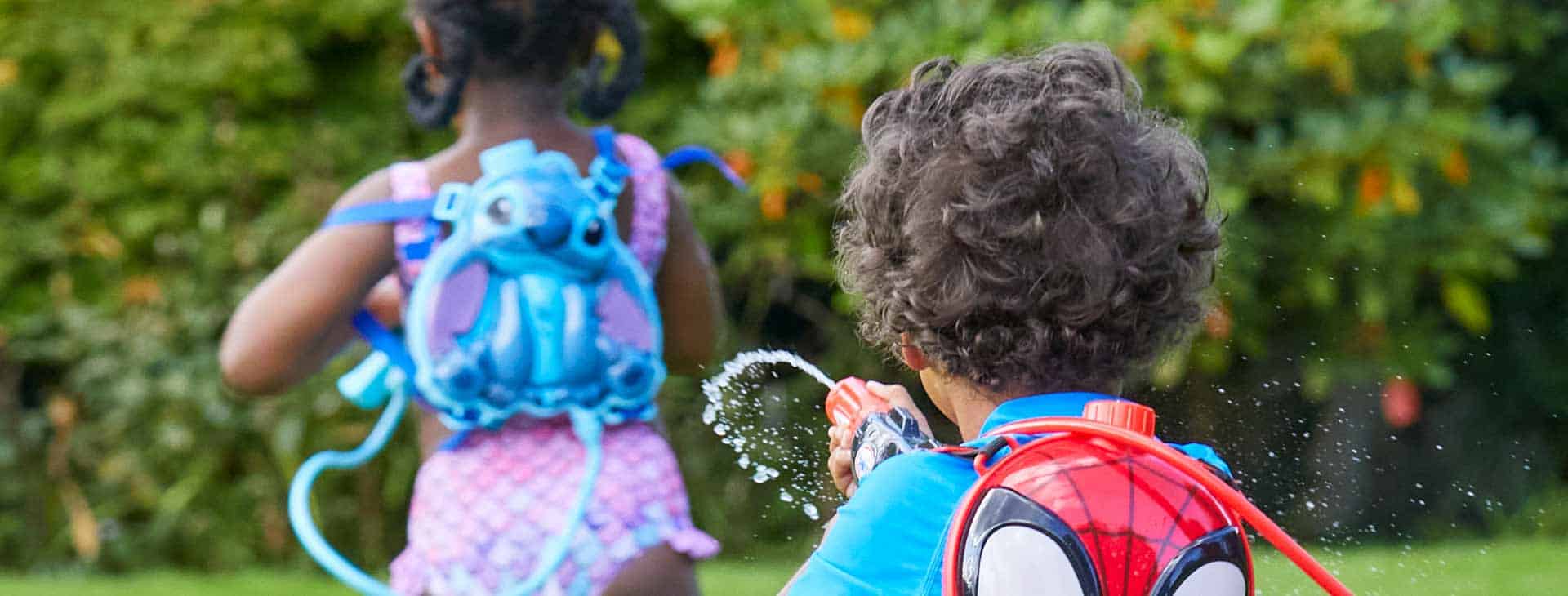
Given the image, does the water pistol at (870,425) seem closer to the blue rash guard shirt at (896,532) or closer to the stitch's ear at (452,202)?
the blue rash guard shirt at (896,532)

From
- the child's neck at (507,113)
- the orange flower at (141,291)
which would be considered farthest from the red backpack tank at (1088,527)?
the orange flower at (141,291)

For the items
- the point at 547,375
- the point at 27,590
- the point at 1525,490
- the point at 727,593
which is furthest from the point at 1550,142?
the point at 27,590

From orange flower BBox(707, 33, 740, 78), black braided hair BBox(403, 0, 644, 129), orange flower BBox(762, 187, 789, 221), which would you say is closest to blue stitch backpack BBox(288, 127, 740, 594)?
black braided hair BBox(403, 0, 644, 129)

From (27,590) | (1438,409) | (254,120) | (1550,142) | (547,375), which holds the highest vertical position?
(547,375)

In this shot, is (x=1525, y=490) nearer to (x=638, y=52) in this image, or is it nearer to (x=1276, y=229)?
(x=1276, y=229)

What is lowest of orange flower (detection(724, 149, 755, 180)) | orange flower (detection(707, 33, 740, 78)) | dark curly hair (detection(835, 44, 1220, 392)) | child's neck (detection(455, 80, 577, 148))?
orange flower (detection(724, 149, 755, 180))

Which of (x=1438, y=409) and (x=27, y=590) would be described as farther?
(x=1438, y=409)

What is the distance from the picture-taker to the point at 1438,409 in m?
5.65

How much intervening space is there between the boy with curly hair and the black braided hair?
1104 millimetres

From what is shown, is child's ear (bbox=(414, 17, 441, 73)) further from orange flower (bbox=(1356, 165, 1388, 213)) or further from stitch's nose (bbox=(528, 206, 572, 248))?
orange flower (bbox=(1356, 165, 1388, 213))

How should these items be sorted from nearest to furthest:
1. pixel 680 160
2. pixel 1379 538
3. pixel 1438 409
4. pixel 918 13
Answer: pixel 1379 538
pixel 680 160
pixel 918 13
pixel 1438 409

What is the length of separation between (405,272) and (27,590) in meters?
2.92

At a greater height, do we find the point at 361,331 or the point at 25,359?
the point at 361,331

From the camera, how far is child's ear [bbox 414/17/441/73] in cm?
242
